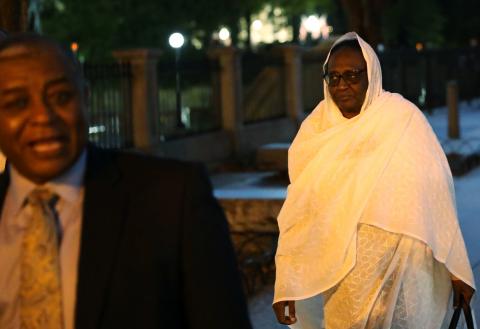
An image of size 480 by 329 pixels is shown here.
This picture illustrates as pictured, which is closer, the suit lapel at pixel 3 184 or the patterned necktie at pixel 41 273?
the patterned necktie at pixel 41 273

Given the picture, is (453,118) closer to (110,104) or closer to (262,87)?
(262,87)

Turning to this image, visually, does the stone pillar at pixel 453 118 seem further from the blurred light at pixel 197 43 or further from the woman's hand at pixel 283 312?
the blurred light at pixel 197 43

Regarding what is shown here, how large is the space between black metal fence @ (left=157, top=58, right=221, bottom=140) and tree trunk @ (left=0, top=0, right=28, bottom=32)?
6.08 meters

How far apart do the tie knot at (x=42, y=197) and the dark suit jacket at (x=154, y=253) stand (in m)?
0.07

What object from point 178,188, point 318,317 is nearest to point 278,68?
point 318,317

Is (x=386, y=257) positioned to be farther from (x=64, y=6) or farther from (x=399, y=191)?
(x=64, y=6)

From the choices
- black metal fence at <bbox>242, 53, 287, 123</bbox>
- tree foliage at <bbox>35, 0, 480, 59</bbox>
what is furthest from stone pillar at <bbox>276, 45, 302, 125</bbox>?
tree foliage at <bbox>35, 0, 480, 59</bbox>

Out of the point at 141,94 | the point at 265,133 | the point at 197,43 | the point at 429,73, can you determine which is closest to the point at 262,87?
the point at 265,133

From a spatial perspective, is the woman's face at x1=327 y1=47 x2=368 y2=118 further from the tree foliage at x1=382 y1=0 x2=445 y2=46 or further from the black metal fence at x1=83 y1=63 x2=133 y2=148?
the tree foliage at x1=382 y1=0 x2=445 y2=46

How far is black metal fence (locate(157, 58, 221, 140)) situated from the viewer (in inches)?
597

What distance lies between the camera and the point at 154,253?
222 centimetres

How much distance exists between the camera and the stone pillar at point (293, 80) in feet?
63.0

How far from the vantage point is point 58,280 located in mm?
2184

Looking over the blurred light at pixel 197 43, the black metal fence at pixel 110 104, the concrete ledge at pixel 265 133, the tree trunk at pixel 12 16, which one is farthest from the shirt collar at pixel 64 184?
the blurred light at pixel 197 43
